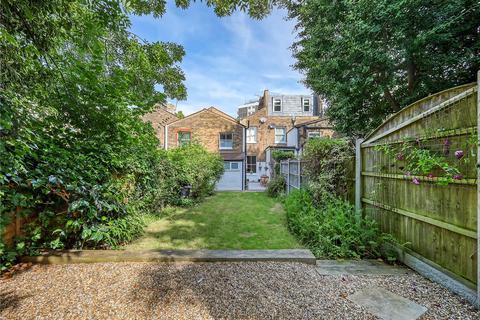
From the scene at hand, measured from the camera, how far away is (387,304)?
2385 millimetres

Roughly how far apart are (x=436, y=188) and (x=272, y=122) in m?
18.7

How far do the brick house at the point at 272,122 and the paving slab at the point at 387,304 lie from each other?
16555mm

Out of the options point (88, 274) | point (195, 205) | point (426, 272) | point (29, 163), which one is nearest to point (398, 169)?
point (426, 272)

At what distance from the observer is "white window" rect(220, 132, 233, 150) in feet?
56.3

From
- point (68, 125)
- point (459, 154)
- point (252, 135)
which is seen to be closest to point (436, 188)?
point (459, 154)

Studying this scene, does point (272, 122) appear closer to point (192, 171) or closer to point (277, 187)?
point (277, 187)

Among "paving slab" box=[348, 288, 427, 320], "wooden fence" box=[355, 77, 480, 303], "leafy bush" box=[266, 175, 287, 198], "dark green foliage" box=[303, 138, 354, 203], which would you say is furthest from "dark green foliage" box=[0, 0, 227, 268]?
"leafy bush" box=[266, 175, 287, 198]

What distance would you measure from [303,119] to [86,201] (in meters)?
20.3

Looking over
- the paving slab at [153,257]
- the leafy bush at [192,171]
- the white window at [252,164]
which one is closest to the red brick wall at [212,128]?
the white window at [252,164]

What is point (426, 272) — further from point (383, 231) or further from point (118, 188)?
A: point (118, 188)

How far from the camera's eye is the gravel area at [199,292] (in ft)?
7.20

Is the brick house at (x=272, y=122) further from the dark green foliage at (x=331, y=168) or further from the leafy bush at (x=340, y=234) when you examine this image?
the leafy bush at (x=340, y=234)

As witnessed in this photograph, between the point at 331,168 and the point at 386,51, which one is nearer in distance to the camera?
the point at 331,168

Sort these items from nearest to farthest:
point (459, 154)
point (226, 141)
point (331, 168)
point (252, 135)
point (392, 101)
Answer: point (459, 154) < point (331, 168) < point (392, 101) < point (226, 141) < point (252, 135)
